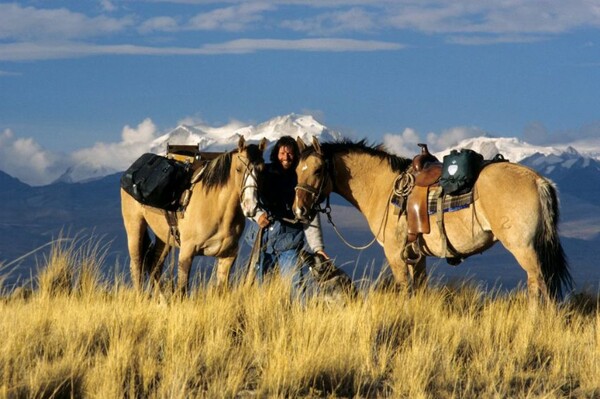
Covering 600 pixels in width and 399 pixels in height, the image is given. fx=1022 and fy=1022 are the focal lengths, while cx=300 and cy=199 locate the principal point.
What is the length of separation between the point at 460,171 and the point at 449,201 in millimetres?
379

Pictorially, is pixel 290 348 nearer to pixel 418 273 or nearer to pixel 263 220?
pixel 263 220

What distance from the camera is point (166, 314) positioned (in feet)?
29.2

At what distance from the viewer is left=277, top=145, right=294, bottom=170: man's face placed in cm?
1042

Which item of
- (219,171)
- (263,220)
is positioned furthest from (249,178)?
(219,171)

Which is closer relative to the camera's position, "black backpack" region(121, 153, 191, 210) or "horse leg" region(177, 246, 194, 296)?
"horse leg" region(177, 246, 194, 296)

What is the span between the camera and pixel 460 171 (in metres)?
10.2

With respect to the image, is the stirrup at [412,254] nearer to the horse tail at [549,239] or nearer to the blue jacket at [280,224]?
the blue jacket at [280,224]

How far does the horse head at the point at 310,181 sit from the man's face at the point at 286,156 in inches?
4.6

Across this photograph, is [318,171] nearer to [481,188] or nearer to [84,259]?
[481,188]

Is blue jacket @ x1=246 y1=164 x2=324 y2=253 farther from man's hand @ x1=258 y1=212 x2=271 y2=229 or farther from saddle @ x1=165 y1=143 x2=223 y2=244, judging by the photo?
saddle @ x1=165 y1=143 x2=223 y2=244

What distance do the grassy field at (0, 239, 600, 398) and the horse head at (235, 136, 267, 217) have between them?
31.7 inches

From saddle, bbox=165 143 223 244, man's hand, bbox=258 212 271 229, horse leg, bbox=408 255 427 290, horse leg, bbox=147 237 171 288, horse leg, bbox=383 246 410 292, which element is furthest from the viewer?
horse leg, bbox=147 237 171 288

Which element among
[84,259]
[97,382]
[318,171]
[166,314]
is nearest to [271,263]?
[318,171]

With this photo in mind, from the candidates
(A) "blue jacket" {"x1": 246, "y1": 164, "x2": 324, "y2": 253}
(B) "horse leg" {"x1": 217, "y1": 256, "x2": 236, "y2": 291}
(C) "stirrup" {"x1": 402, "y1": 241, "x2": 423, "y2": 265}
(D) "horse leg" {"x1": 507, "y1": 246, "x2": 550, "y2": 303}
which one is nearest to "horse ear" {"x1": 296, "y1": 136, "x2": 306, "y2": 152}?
(A) "blue jacket" {"x1": 246, "y1": 164, "x2": 324, "y2": 253}
